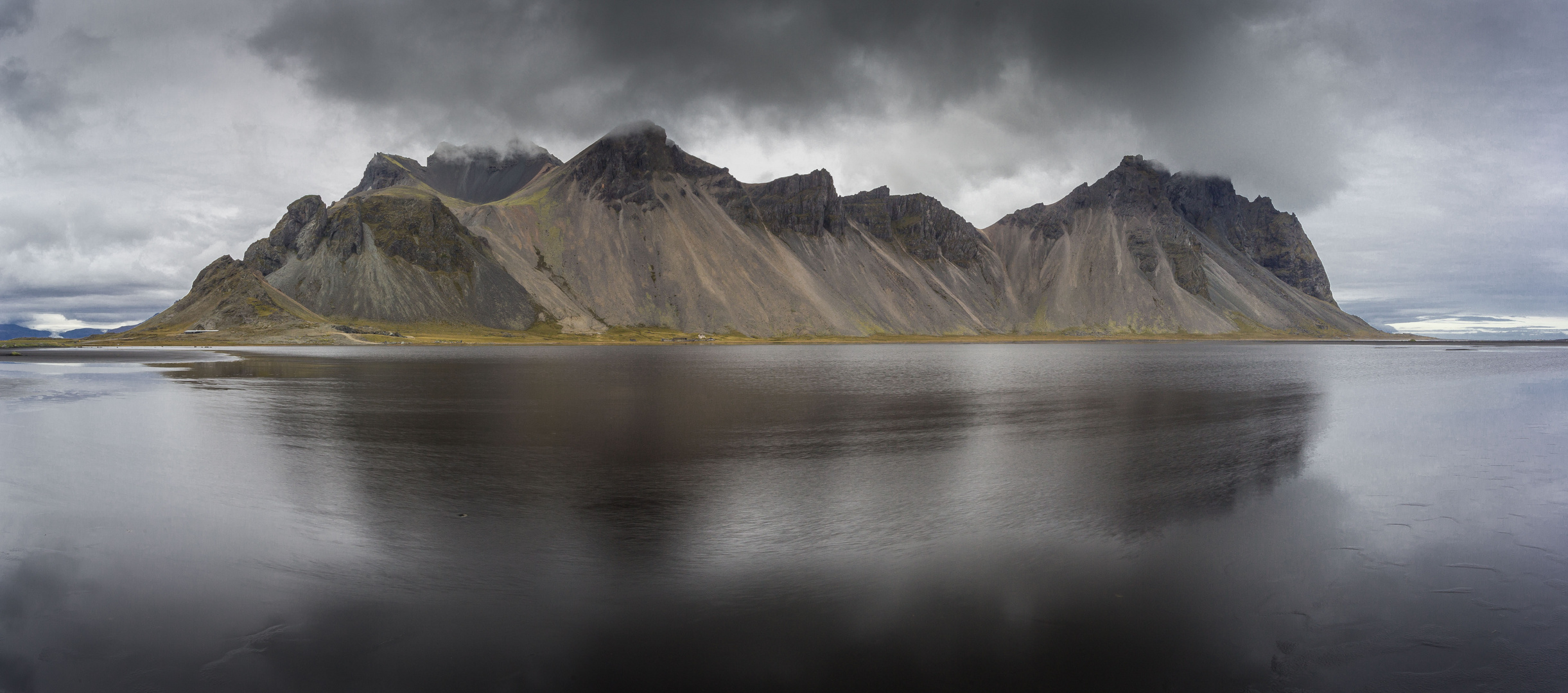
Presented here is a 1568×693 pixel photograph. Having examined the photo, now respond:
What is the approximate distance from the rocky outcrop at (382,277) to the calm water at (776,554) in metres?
166

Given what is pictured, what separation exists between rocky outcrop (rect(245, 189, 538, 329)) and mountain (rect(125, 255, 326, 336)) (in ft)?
34.3

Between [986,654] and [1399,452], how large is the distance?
24.1 m

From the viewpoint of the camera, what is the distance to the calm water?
855 centimetres

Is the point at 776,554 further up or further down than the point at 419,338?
further down

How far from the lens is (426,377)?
2167 inches

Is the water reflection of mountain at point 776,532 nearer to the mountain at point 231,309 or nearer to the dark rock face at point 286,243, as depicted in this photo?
the mountain at point 231,309

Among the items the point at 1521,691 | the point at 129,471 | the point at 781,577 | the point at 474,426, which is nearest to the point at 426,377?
the point at 474,426

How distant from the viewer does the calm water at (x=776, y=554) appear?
855 centimetres

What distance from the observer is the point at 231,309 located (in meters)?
160

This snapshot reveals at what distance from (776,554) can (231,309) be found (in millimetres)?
194565

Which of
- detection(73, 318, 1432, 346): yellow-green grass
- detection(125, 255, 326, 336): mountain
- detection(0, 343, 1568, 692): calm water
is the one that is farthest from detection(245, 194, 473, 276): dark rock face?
detection(0, 343, 1568, 692): calm water

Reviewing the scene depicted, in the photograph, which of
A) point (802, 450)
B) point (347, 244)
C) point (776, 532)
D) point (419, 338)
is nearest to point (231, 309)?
point (347, 244)

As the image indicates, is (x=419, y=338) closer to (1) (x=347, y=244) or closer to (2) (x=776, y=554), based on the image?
(1) (x=347, y=244)

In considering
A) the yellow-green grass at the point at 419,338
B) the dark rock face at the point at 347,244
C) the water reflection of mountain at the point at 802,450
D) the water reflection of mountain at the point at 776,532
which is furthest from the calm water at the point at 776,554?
the dark rock face at the point at 347,244
